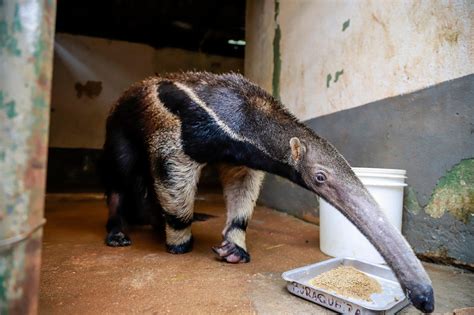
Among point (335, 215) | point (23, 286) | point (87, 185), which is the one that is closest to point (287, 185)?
point (335, 215)

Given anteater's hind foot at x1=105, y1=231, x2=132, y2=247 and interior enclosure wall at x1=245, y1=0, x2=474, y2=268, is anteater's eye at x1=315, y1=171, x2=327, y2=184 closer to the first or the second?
interior enclosure wall at x1=245, y1=0, x2=474, y2=268

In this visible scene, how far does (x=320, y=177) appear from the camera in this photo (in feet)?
7.50

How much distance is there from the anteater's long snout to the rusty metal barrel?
1.57m

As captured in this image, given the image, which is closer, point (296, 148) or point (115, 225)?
point (296, 148)

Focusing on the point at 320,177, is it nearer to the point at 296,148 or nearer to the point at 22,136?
the point at 296,148

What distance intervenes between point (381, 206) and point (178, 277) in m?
1.63

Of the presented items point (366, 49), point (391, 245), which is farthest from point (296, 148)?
point (366, 49)

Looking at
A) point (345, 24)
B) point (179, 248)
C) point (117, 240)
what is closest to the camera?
point (179, 248)

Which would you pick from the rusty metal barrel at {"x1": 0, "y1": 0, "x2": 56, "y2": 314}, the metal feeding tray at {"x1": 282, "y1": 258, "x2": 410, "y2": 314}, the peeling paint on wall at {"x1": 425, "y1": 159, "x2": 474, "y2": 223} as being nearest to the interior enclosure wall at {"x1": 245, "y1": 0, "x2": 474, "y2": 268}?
the peeling paint on wall at {"x1": 425, "y1": 159, "x2": 474, "y2": 223}

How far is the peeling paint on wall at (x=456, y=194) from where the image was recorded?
8.75ft

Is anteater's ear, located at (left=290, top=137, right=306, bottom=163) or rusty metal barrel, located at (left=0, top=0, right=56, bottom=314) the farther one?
→ anteater's ear, located at (left=290, top=137, right=306, bottom=163)

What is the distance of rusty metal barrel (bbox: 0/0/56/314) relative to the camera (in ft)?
3.62

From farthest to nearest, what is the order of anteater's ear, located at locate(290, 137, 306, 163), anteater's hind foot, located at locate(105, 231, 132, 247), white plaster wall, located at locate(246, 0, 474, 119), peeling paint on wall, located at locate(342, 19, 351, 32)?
1. peeling paint on wall, located at locate(342, 19, 351, 32)
2. anteater's hind foot, located at locate(105, 231, 132, 247)
3. white plaster wall, located at locate(246, 0, 474, 119)
4. anteater's ear, located at locate(290, 137, 306, 163)


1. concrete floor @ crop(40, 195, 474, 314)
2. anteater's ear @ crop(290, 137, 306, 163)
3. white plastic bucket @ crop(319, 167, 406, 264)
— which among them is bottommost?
concrete floor @ crop(40, 195, 474, 314)
